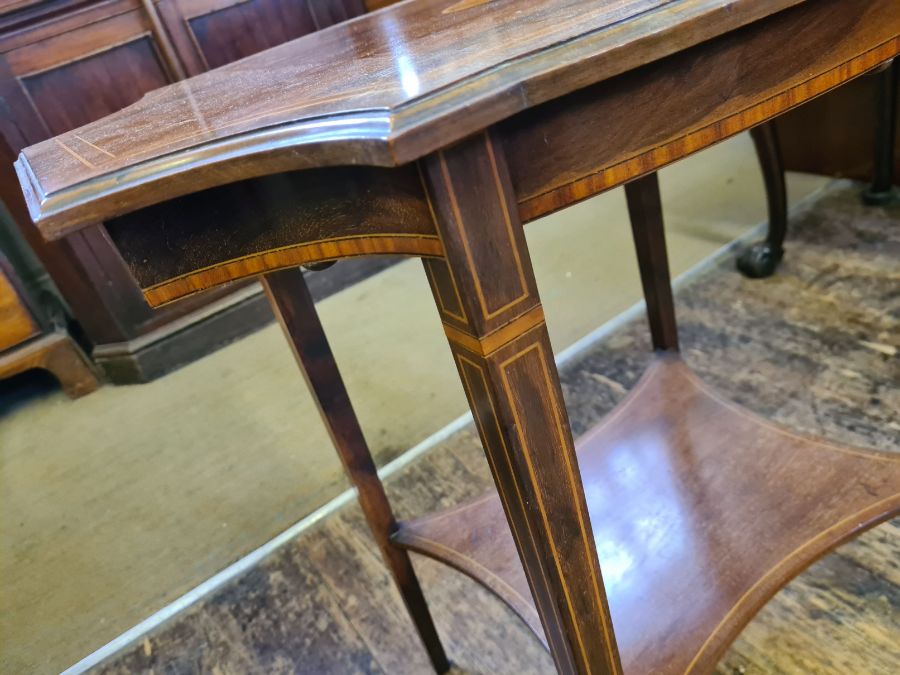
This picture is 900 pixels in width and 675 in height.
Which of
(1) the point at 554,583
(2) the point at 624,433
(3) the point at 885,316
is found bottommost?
(3) the point at 885,316

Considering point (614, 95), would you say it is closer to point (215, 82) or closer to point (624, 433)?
point (215, 82)

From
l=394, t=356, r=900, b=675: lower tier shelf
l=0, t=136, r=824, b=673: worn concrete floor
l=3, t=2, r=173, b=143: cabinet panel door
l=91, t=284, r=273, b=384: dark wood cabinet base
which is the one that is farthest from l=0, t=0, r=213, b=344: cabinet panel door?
l=394, t=356, r=900, b=675: lower tier shelf

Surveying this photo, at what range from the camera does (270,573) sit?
40.4 inches

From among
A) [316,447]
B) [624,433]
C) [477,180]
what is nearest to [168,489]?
[316,447]

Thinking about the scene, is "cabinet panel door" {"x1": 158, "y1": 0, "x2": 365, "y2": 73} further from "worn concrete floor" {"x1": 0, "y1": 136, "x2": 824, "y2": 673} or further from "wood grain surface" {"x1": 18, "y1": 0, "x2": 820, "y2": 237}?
"wood grain surface" {"x1": 18, "y1": 0, "x2": 820, "y2": 237}

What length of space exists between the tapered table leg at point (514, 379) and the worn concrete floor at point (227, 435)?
0.74 meters

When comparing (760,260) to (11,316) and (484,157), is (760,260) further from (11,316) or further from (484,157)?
(11,316)

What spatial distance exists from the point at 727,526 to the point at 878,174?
1.05 meters

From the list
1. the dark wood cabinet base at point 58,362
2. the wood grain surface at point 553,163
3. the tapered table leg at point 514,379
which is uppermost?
the wood grain surface at point 553,163

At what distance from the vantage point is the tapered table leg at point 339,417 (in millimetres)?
611

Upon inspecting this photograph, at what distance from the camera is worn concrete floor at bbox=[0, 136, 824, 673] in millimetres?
1090

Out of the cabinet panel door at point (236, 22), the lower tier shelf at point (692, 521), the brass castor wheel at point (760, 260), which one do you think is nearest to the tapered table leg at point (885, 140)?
the brass castor wheel at point (760, 260)

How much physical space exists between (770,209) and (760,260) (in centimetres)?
10

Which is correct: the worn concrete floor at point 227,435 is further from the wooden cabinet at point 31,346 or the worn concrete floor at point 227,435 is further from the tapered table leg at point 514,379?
the tapered table leg at point 514,379
